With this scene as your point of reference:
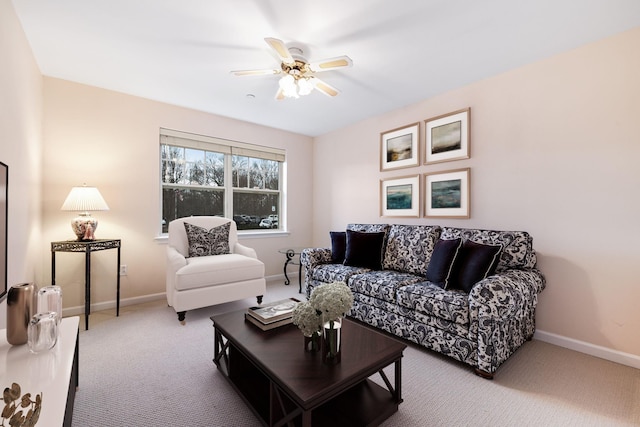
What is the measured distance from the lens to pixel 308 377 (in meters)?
1.26

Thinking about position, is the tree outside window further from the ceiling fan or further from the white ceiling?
the ceiling fan

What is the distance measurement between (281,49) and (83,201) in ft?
7.89

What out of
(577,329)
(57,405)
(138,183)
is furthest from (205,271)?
(577,329)

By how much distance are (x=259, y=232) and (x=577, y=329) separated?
383 centimetres

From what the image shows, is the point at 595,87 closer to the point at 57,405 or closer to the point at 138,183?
the point at 57,405

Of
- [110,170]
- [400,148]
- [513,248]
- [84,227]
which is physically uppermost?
[400,148]

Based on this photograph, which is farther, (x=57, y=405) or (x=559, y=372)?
(x=559, y=372)

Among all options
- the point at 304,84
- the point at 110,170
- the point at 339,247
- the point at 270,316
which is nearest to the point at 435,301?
the point at 270,316

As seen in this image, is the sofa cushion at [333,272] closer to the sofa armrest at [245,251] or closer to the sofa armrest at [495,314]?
the sofa armrest at [245,251]

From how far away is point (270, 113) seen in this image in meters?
3.84

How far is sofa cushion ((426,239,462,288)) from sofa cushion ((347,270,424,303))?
188mm

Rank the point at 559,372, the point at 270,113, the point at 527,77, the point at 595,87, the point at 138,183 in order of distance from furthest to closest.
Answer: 1. the point at 270,113
2. the point at 138,183
3. the point at 527,77
4. the point at 595,87
5. the point at 559,372

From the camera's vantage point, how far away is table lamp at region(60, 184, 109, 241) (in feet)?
8.86

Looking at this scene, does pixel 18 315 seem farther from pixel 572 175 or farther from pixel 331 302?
pixel 572 175
